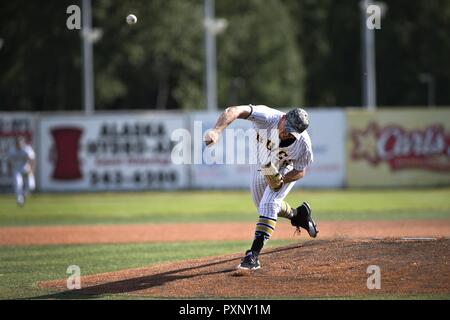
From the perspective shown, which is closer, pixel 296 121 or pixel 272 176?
pixel 296 121

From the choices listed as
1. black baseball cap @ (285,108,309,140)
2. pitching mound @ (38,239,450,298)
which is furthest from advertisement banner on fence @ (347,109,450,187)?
black baseball cap @ (285,108,309,140)

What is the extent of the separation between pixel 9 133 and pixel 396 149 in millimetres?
14952

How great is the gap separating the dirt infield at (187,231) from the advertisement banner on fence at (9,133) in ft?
40.0

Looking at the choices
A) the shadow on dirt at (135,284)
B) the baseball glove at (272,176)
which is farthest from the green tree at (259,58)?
the baseball glove at (272,176)

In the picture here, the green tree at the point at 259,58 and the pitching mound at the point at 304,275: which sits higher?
the green tree at the point at 259,58

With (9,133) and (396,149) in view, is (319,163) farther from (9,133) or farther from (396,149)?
(9,133)

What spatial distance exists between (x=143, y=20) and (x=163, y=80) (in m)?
4.67

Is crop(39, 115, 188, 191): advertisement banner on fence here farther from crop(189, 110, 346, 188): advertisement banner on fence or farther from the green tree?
the green tree

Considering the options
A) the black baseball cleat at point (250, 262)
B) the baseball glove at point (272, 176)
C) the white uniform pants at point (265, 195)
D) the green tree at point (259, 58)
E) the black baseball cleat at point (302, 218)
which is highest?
the green tree at point (259, 58)

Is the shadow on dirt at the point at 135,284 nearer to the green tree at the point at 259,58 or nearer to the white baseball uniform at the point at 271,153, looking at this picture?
the white baseball uniform at the point at 271,153

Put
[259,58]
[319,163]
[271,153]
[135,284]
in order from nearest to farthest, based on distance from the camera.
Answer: [135,284], [271,153], [319,163], [259,58]

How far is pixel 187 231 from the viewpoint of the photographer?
55.8 ft

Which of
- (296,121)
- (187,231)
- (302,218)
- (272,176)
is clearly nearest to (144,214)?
(187,231)

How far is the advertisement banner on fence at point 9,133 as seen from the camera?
29.7 meters
